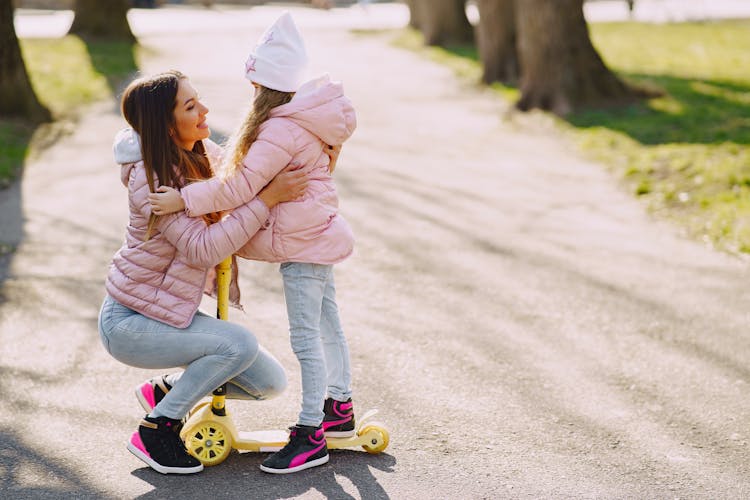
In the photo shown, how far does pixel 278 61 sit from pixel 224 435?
1.44 metres

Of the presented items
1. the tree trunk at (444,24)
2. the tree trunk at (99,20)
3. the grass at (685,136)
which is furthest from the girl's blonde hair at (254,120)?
the tree trunk at (444,24)

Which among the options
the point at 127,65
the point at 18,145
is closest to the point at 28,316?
the point at 18,145

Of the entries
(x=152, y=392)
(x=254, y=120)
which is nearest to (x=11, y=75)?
(x=152, y=392)

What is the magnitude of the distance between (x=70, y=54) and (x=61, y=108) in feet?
17.9

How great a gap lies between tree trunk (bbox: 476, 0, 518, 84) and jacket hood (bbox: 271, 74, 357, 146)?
12.4 meters

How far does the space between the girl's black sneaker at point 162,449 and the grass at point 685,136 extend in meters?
4.59

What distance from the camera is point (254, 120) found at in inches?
148

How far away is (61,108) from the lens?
12.8 meters

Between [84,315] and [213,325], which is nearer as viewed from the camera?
[213,325]

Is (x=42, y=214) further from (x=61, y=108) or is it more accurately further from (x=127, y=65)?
(x=127, y=65)

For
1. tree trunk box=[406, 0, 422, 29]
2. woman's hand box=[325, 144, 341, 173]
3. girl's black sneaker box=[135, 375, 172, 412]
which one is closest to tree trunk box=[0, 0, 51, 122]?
girl's black sneaker box=[135, 375, 172, 412]

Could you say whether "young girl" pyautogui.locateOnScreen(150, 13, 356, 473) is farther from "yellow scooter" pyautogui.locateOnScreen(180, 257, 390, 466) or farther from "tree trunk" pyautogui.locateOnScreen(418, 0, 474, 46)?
"tree trunk" pyautogui.locateOnScreen(418, 0, 474, 46)

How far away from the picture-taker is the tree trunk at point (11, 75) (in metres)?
11.2

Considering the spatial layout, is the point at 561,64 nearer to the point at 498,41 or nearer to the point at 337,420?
the point at 498,41
